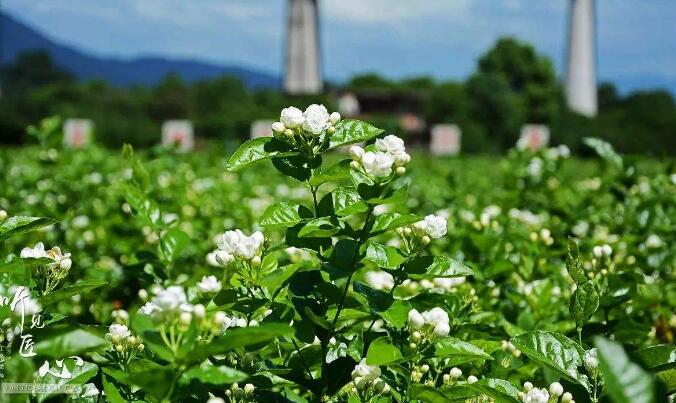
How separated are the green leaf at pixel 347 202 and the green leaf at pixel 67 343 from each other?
0.44 m

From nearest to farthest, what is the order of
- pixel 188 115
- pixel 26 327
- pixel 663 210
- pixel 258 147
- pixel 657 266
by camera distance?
pixel 26 327
pixel 258 147
pixel 657 266
pixel 663 210
pixel 188 115

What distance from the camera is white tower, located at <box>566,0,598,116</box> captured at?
25.1m

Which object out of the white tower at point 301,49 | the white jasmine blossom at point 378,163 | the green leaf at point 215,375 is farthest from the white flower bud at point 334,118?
the white tower at point 301,49

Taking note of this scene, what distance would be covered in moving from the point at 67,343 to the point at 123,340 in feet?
1.25

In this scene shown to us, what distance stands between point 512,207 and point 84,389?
2.41 m

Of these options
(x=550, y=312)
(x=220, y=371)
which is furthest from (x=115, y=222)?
(x=220, y=371)

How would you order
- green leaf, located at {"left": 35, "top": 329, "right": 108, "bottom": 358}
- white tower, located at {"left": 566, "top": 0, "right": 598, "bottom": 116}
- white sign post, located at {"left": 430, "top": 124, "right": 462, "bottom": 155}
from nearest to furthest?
1. green leaf, located at {"left": 35, "top": 329, "right": 108, "bottom": 358}
2. white sign post, located at {"left": 430, "top": 124, "right": 462, "bottom": 155}
3. white tower, located at {"left": 566, "top": 0, "right": 598, "bottom": 116}

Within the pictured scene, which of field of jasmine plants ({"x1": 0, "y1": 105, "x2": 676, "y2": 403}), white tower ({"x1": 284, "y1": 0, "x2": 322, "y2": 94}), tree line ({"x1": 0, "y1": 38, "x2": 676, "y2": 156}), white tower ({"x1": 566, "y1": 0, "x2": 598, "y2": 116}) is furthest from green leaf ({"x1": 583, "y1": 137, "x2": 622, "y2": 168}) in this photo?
white tower ({"x1": 566, "y1": 0, "x2": 598, "y2": 116})

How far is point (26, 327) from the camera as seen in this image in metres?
1.20

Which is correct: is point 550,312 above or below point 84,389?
below

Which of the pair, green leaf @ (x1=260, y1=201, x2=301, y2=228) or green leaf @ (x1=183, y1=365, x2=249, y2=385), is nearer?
green leaf @ (x1=183, y1=365, x2=249, y2=385)

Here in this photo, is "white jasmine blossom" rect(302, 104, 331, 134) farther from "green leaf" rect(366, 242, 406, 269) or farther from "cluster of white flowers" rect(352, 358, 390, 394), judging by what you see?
"cluster of white flowers" rect(352, 358, 390, 394)

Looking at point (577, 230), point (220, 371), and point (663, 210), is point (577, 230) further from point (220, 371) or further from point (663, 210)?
point (220, 371)

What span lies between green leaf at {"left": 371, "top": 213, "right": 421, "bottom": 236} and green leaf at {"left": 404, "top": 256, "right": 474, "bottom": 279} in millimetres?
91
